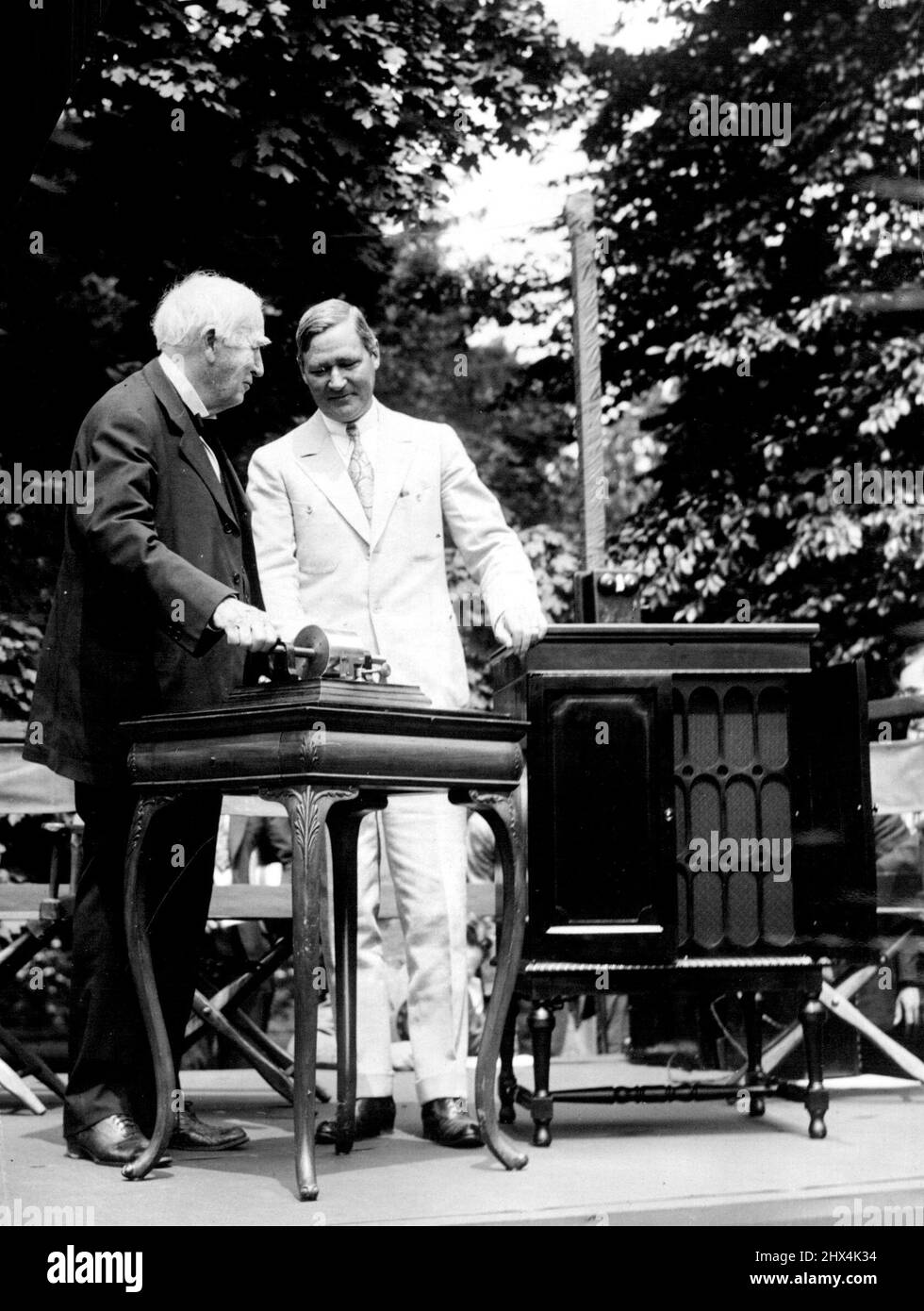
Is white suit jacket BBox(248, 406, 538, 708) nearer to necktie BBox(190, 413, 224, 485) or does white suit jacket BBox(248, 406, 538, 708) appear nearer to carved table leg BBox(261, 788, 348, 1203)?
necktie BBox(190, 413, 224, 485)

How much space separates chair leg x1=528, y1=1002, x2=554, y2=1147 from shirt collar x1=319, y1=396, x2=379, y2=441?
59.8 inches

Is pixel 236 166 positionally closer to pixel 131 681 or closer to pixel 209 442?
pixel 209 442

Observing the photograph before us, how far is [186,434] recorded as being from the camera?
11.6ft

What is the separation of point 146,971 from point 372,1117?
0.88m

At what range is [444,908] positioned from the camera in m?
3.93

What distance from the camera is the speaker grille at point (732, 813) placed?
391 centimetres

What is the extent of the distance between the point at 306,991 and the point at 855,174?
9.41 m

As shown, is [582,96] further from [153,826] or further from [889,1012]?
[153,826]

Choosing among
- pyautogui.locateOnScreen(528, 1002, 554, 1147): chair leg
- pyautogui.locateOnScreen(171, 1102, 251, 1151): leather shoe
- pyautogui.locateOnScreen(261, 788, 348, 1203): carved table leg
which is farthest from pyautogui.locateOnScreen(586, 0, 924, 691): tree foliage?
pyautogui.locateOnScreen(261, 788, 348, 1203): carved table leg

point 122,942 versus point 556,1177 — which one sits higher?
point 122,942

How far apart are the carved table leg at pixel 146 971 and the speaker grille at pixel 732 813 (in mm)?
1332

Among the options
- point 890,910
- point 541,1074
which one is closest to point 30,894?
point 541,1074

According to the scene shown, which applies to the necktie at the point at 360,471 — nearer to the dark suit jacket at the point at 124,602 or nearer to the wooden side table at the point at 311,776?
the dark suit jacket at the point at 124,602
